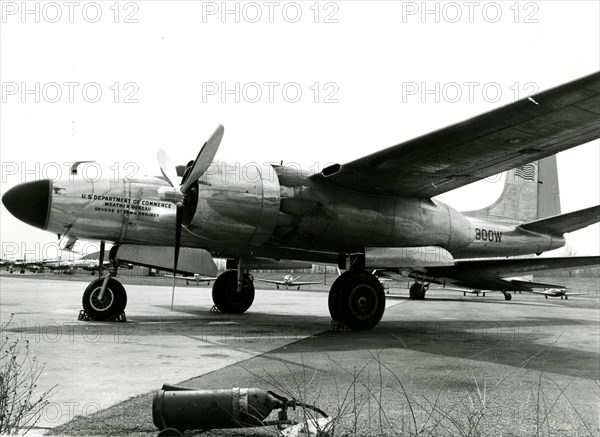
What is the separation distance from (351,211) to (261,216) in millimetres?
1718

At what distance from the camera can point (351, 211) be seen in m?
9.99

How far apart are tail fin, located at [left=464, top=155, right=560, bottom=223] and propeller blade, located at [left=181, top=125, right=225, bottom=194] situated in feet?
25.9

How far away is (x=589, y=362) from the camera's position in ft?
24.2

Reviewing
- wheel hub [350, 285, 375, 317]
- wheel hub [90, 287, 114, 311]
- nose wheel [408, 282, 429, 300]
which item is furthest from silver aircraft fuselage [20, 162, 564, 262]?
nose wheel [408, 282, 429, 300]

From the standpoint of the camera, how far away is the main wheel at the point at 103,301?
11414 millimetres

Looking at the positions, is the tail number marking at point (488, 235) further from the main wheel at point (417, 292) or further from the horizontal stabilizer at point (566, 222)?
the main wheel at point (417, 292)

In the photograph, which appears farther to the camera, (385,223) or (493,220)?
(493,220)

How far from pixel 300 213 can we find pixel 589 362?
4881 millimetres

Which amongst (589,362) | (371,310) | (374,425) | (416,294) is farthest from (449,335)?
(416,294)

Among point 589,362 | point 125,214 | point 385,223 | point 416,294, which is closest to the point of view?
point 589,362

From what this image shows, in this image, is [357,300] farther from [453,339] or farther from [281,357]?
[281,357]

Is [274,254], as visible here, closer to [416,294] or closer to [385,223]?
[385,223]

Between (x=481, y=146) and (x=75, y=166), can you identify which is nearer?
(x=481, y=146)

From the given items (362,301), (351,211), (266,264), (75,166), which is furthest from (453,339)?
(75,166)
